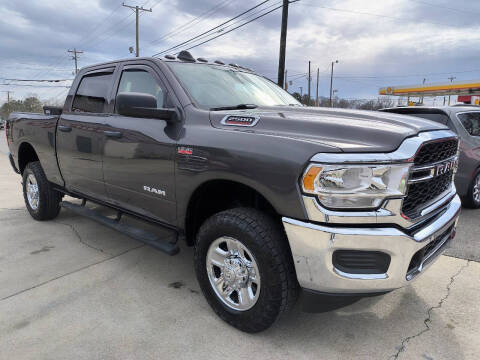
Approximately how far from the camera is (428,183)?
2268 millimetres

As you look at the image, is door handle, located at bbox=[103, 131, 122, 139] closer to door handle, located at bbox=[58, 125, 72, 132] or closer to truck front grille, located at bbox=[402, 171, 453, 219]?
door handle, located at bbox=[58, 125, 72, 132]

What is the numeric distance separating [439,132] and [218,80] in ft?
5.95

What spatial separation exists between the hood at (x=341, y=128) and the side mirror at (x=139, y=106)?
1.27ft

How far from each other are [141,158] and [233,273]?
4.09 ft

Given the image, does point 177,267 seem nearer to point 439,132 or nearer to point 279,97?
point 279,97

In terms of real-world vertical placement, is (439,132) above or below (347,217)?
above

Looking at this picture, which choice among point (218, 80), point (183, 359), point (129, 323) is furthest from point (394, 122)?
point (129, 323)

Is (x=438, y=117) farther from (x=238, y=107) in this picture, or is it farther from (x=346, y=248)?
(x=346, y=248)

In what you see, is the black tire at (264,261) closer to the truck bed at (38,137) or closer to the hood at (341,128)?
the hood at (341,128)

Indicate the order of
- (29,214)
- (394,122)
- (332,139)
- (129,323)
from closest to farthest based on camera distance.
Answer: (332,139) → (394,122) → (129,323) → (29,214)

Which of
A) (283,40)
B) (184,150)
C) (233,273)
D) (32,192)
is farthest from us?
(283,40)

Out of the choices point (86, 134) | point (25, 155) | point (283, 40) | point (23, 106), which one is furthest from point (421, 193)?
point (23, 106)

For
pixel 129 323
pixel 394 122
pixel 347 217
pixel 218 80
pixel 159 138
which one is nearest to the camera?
pixel 347 217

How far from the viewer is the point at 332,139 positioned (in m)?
2.05
